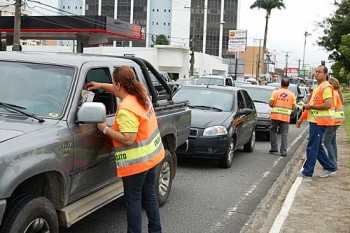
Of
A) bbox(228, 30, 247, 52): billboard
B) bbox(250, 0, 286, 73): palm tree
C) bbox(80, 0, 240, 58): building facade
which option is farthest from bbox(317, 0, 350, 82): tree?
bbox(80, 0, 240, 58): building facade

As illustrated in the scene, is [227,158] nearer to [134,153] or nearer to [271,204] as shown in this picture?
[271,204]

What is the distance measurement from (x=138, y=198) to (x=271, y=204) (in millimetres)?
2960

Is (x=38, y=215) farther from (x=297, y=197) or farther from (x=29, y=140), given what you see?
(x=297, y=197)

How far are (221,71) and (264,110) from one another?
61.6 metres

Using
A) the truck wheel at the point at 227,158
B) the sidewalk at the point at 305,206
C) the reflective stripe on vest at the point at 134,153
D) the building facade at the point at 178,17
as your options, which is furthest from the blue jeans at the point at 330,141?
the building facade at the point at 178,17

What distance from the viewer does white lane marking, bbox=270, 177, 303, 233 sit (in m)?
5.55

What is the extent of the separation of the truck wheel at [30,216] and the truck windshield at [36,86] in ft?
2.76

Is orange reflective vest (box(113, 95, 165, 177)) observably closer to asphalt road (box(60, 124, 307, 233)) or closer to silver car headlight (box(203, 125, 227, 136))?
asphalt road (box(60, 124, 307, 233))

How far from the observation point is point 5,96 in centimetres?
438

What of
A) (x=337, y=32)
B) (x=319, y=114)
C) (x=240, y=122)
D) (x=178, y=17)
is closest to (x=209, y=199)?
(x=319, y=114)

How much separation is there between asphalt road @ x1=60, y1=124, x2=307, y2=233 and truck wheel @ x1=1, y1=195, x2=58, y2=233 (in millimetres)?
1422

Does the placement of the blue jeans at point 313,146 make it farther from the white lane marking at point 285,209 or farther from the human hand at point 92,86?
the human hand at point 92,86

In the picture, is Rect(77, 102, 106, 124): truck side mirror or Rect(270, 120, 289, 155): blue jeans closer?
Rect(77, 102, 106, 124): truck side mirror

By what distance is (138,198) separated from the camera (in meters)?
4.35
